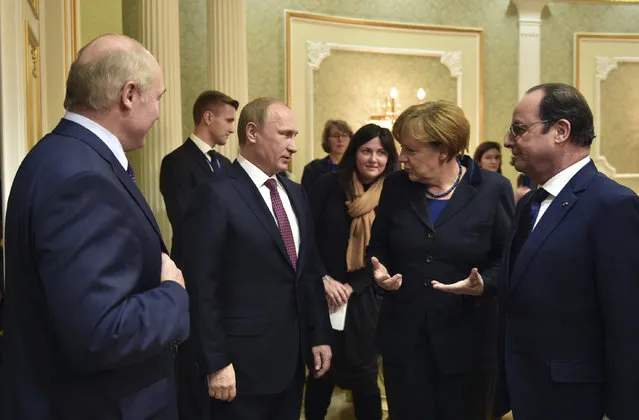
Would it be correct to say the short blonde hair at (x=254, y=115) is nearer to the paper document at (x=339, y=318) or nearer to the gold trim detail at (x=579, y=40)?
the paper document at (x=339, y=318)

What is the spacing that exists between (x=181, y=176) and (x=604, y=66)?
6632 millimetres

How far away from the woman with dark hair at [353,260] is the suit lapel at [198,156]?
85cm

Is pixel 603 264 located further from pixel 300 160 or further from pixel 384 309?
pixel 300 160

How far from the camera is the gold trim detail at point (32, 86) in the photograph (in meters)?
2.74

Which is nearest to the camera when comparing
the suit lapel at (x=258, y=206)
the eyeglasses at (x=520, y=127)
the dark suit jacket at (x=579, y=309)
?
the dark suit jacket at (x=579, y=309)

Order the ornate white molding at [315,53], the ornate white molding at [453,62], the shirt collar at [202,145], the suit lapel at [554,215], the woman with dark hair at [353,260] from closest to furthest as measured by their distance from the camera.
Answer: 1. the suit lapel at [554,215]
2. the woman with dark hair at [353,260]
3. the shirt collar at [202,145]
4. the ornate white molding at [315,53]
5. the ornate white molding at [453,62]

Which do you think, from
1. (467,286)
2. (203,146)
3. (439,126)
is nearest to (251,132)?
(439,126)

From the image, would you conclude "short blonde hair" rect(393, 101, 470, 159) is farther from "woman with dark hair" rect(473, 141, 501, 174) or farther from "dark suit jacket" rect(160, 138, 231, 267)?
"woman with dark hair" rect(473, 141, 501, 174)

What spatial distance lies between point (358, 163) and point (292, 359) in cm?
146

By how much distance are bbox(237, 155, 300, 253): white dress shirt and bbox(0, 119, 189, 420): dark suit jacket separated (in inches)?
41.3

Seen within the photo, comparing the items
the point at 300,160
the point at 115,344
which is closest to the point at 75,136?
the point at 115,344

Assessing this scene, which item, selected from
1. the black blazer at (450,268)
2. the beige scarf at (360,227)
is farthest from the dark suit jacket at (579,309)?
the beige scarf at (360,227)

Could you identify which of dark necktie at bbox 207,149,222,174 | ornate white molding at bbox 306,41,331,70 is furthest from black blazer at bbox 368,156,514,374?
ornate white molding at bbox 306,41,331,70

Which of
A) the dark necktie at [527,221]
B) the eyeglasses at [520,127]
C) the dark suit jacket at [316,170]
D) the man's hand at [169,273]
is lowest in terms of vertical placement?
the man's hand at [169,273]
